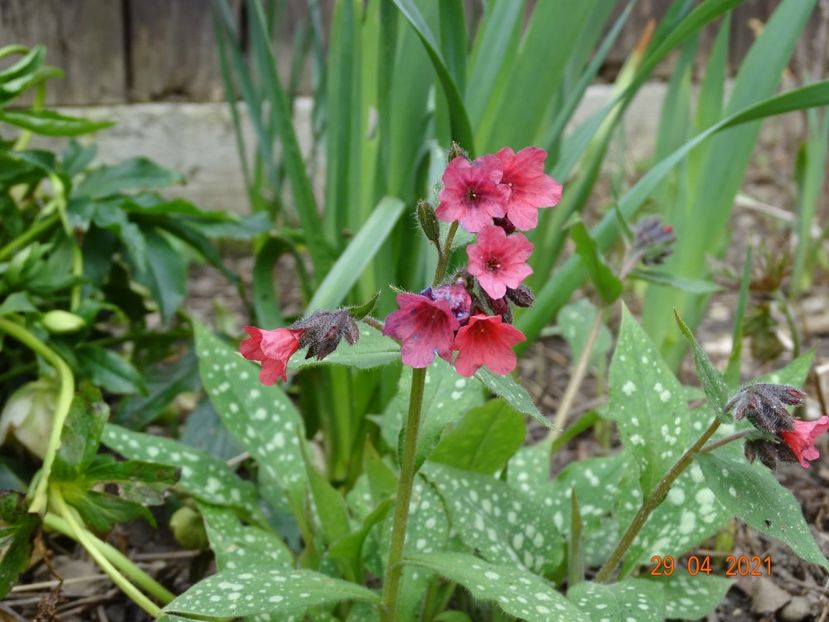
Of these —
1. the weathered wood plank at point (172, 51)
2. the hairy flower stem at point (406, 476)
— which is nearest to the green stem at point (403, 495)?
the hairy flower stem at point (406, 476)

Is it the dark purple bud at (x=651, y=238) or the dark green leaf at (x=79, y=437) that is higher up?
the dark purple bud at (x=651, y=238)

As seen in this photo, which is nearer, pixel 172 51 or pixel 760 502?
pixel 760 502

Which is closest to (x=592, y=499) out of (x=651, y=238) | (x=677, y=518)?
(x=677, y=518)

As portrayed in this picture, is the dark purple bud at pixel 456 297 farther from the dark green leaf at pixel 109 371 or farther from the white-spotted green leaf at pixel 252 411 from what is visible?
the dark green leaf at pixel 109 371

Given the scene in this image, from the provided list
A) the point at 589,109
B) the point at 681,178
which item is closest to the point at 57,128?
the point at 681,178

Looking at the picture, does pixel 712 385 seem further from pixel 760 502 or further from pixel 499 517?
pixel 499 517

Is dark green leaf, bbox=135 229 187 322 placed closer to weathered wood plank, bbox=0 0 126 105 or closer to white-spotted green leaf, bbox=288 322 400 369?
white-spotted green leaf, bbox=288 322 400 369

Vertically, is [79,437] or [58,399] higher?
[79,437]
